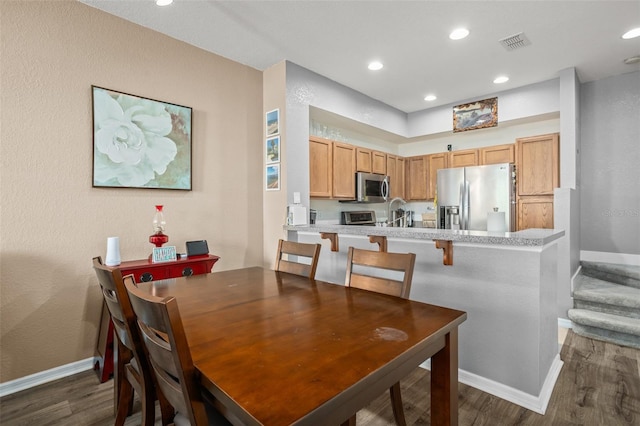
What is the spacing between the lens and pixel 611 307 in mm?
3162

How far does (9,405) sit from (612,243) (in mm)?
6074

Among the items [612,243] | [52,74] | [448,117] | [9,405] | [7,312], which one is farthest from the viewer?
[448,117]

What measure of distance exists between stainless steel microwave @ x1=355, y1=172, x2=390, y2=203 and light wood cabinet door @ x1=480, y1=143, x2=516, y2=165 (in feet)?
4.76

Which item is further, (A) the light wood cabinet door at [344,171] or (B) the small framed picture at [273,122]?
(A) the light wood cabinet door at [344,171]

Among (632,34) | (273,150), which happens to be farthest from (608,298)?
(273,150)

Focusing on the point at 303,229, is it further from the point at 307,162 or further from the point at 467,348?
the point at 467,348

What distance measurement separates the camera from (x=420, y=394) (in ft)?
6.76

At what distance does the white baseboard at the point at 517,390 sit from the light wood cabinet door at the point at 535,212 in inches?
97.4

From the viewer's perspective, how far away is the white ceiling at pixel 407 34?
255 cm

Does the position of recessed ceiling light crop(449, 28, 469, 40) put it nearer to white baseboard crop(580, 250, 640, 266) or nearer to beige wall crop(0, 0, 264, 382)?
beige wall crop(0, 0, 264, 382)

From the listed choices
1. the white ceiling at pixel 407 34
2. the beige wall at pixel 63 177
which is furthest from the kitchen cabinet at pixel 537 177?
the beige wall at pixel 63 177

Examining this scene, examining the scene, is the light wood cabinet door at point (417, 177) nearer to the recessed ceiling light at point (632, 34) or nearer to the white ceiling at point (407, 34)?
the white ceiling at point (407, 34)

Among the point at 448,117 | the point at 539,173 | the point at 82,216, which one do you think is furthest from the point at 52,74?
the point at 539,173

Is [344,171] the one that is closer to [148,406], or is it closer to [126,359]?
[126,359]
